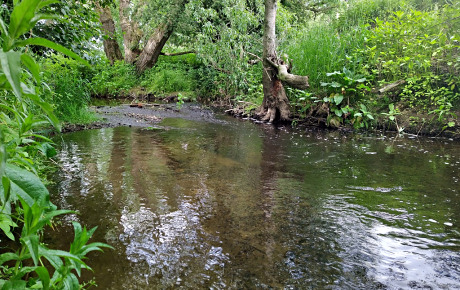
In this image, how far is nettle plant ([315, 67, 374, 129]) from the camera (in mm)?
7043

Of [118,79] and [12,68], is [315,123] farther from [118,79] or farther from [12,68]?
[118,79]

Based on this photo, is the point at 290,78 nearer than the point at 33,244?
No

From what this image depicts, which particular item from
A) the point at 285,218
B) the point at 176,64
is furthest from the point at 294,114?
the point at 176,64

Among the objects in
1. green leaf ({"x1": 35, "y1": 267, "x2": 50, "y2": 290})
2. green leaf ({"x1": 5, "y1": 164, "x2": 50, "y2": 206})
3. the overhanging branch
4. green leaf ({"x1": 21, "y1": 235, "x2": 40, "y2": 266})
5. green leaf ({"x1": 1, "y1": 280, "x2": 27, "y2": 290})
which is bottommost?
green leaf ({"x1": 1, "y1": 280, "x2": 27, "y2": 290})

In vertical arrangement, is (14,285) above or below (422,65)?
below

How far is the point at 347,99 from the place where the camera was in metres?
7.24

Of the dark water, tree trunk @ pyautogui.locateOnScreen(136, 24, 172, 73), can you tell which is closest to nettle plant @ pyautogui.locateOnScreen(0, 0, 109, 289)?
the dark water

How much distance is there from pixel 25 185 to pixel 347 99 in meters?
7.25

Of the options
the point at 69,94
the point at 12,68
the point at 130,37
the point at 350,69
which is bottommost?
the point at 69,94

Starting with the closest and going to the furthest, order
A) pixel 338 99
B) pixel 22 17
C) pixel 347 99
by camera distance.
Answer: pixel 22 17
pixel 338 99
pixel 347 99

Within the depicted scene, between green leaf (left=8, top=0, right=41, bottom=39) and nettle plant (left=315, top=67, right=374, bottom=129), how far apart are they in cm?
694

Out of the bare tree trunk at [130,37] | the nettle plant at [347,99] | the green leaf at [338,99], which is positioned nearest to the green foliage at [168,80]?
the bare tree trunk at [130,37]

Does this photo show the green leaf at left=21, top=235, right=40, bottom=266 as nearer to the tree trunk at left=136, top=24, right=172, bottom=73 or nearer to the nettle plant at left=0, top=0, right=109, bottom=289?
the nettle plant at left=0, top=0, right=109, bottom=289

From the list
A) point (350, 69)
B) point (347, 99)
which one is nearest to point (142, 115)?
point (347, 99)
